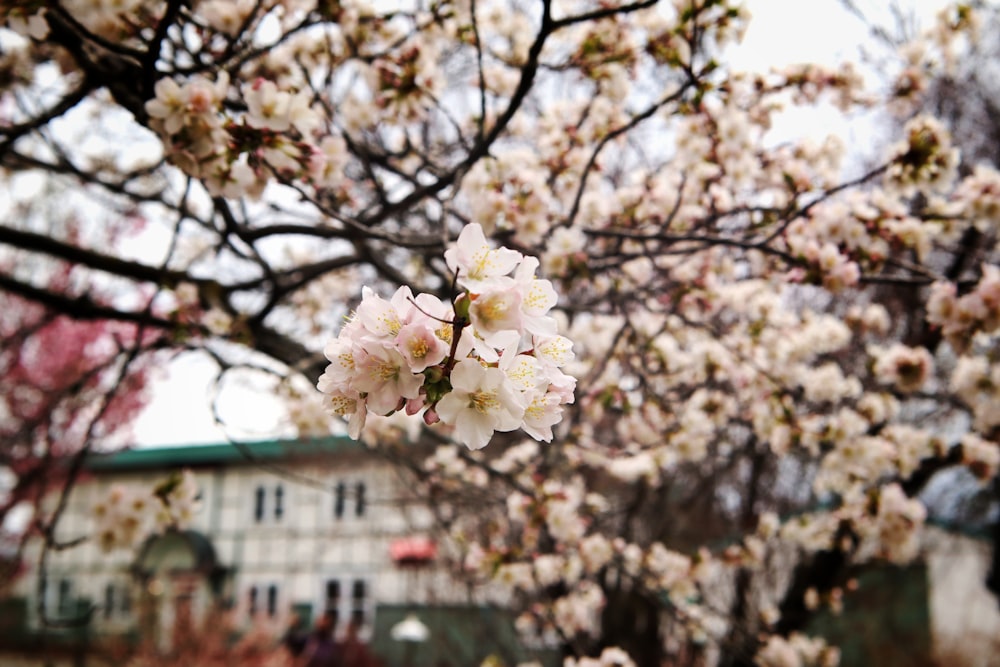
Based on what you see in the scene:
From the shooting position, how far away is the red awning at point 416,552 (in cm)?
807

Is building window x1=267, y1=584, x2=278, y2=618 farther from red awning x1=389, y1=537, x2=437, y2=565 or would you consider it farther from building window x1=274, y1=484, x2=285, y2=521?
red awning x1=389, y1=537, x2=437, y2=565

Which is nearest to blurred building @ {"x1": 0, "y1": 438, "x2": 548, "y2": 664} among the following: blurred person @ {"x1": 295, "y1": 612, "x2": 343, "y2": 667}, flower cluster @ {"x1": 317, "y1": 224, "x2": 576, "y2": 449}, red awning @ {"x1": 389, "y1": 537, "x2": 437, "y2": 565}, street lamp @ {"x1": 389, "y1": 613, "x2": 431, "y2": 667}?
street lamp @ {"x1": 389, "y1": 613, "x2": 431, "y2": 667}

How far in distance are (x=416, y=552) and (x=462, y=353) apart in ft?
25.9

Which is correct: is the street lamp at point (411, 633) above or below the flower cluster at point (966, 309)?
below

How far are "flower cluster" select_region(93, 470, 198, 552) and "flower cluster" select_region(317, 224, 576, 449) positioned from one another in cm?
214

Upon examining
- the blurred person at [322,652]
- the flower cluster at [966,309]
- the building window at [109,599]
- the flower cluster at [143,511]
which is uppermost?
the flower cluster at [966,309]

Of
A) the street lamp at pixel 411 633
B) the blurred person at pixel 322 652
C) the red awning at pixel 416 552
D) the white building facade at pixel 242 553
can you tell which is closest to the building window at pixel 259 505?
the white building facade at pixel 242 553

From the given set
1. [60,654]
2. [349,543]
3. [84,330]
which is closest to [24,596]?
[60,654]

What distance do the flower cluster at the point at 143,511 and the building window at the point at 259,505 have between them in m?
15.9

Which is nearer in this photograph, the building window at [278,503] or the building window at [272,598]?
the building window at [272,598]

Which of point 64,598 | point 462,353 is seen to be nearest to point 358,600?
point 64,598

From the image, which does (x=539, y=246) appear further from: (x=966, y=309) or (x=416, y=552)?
(x=416, y=552)

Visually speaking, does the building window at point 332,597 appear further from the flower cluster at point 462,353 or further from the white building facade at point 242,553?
the flower cluster at point 462,353

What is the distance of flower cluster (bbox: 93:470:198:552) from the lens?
3.04 metres
